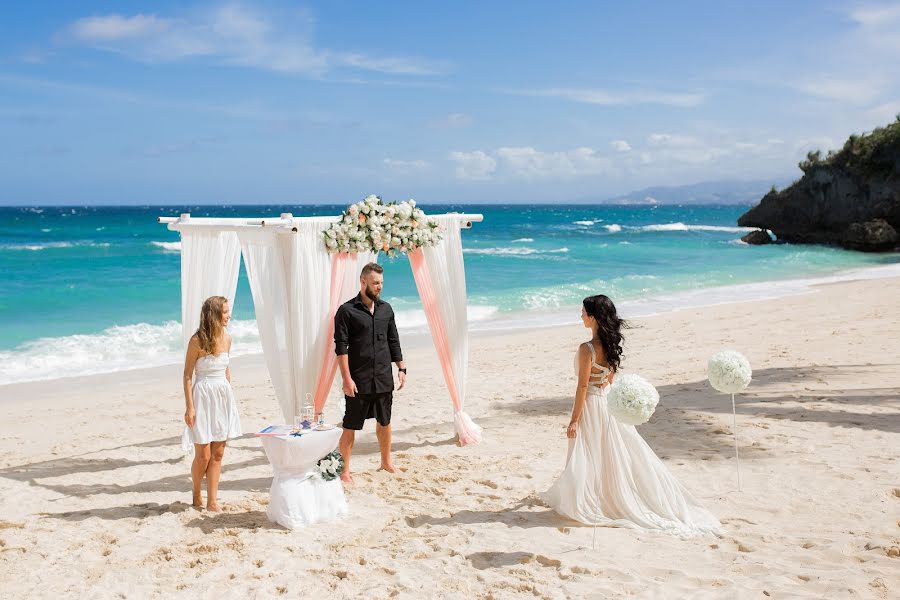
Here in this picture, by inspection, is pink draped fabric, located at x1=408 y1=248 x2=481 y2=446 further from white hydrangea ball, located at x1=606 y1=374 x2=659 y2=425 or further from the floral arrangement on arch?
white hydrangea ball, located at x1=606 y1=374 x2=659 y2=425

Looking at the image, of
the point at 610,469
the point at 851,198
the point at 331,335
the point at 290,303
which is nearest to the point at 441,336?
the point at 331,335

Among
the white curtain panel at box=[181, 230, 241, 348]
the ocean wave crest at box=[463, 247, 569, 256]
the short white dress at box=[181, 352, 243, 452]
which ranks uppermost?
the white curtain panel at box=[181, 230, 241, 348]

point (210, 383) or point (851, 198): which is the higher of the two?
point (851, 198)

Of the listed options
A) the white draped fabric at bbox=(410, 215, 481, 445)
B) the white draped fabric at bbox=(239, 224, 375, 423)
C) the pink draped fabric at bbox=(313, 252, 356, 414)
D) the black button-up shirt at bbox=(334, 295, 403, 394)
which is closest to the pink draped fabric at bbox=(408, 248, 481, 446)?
the white draped fabric at bbox=(410, 215, 481, 445)

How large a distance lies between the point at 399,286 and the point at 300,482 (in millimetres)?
21965

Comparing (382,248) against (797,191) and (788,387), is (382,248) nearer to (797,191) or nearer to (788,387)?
(788,387)

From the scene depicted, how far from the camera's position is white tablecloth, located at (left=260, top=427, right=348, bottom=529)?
19.4 ft

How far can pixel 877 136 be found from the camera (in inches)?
1475

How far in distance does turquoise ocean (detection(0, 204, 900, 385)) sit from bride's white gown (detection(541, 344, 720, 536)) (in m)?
10.9

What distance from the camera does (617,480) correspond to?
5691 mm

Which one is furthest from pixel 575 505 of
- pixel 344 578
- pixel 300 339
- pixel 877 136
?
pixel 877 136

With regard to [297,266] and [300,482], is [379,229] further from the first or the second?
[300,482]

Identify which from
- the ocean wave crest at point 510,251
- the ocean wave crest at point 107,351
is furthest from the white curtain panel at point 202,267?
the ocean wave crest at point 510,251

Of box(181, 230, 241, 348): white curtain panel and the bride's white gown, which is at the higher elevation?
box(181, 230, 241, 348): white curtain panel
